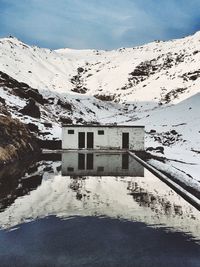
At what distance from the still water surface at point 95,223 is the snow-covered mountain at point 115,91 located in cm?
1020

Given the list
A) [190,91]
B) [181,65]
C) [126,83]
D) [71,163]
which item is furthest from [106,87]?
[71,163]

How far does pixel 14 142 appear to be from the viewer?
92.2ft

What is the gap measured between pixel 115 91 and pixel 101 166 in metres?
101

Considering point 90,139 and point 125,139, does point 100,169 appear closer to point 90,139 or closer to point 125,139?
point 90,139

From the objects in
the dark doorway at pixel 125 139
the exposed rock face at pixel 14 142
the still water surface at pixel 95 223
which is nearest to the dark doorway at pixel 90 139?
the dark doorway at pixel 125 139

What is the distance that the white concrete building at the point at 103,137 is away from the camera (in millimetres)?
34312

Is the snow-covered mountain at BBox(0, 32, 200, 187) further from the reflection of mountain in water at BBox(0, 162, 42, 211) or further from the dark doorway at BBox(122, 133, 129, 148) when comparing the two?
the reflection of mountain in water at BBox(0, 162, 42, 211)

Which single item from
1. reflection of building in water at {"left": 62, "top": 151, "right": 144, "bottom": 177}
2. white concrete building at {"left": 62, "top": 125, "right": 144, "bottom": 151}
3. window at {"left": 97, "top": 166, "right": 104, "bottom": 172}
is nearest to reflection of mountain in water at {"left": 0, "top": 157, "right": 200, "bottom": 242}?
reflection of building in water at {"left": 62, "top": 151, "right": 144, "bottom": 177}

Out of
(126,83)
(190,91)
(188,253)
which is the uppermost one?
(126,83)

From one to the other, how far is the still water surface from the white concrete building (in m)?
15.1

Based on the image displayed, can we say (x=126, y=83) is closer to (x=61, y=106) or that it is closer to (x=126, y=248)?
(x=61, y=106)

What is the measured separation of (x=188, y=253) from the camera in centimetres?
853

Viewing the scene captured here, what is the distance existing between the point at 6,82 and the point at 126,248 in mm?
61367

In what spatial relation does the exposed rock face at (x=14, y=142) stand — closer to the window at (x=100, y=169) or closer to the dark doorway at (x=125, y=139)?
the window at (x=100, y=169)
